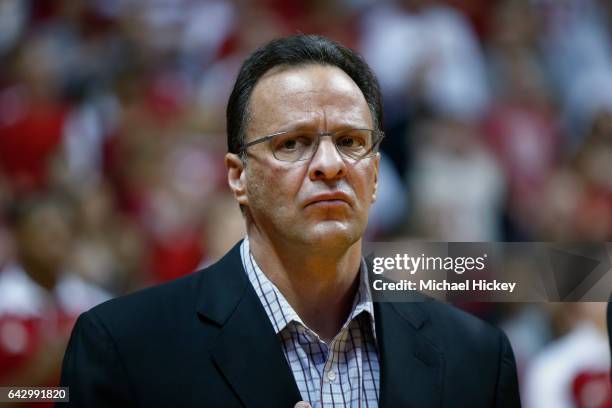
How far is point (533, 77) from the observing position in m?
5.55

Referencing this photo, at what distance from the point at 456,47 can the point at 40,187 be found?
2449 mm

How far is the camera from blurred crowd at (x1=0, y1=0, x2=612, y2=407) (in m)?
3.83

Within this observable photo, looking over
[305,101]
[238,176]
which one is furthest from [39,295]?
[305,101]

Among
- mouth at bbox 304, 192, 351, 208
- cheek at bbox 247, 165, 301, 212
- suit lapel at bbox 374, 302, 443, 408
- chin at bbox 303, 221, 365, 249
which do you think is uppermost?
cheek at bbox 247, 165, 301, 212

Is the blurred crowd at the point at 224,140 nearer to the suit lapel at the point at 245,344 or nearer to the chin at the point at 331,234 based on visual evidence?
the suit lapel at the point at 245,344

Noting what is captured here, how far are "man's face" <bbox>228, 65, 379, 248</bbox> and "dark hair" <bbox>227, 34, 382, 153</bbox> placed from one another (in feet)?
0.06

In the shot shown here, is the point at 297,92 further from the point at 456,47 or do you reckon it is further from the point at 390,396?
the point at 456,47

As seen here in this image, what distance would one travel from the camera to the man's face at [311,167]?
6.31 ft

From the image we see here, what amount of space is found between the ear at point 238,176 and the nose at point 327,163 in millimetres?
191

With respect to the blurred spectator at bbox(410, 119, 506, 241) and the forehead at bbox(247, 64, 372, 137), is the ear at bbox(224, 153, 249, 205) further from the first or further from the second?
the blurred spectator at bbox(410, 119, 506, 241)

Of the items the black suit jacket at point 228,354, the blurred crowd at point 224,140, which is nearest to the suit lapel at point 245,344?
the black suit jacket at point 228,354

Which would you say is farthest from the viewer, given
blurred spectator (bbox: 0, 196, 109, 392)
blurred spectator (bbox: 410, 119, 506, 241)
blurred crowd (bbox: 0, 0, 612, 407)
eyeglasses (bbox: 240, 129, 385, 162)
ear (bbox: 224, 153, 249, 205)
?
blurred spectator (bbox: 410, 119, 506, 241)

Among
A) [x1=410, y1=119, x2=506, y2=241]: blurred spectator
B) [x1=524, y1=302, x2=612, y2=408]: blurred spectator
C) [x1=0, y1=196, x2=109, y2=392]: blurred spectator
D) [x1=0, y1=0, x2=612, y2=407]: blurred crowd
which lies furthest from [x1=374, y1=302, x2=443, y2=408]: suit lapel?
[x1=410, y1=119, x2=506, y2=241]: blurred spectator

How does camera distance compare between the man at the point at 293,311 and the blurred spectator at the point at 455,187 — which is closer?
the man at the point at 293,311
